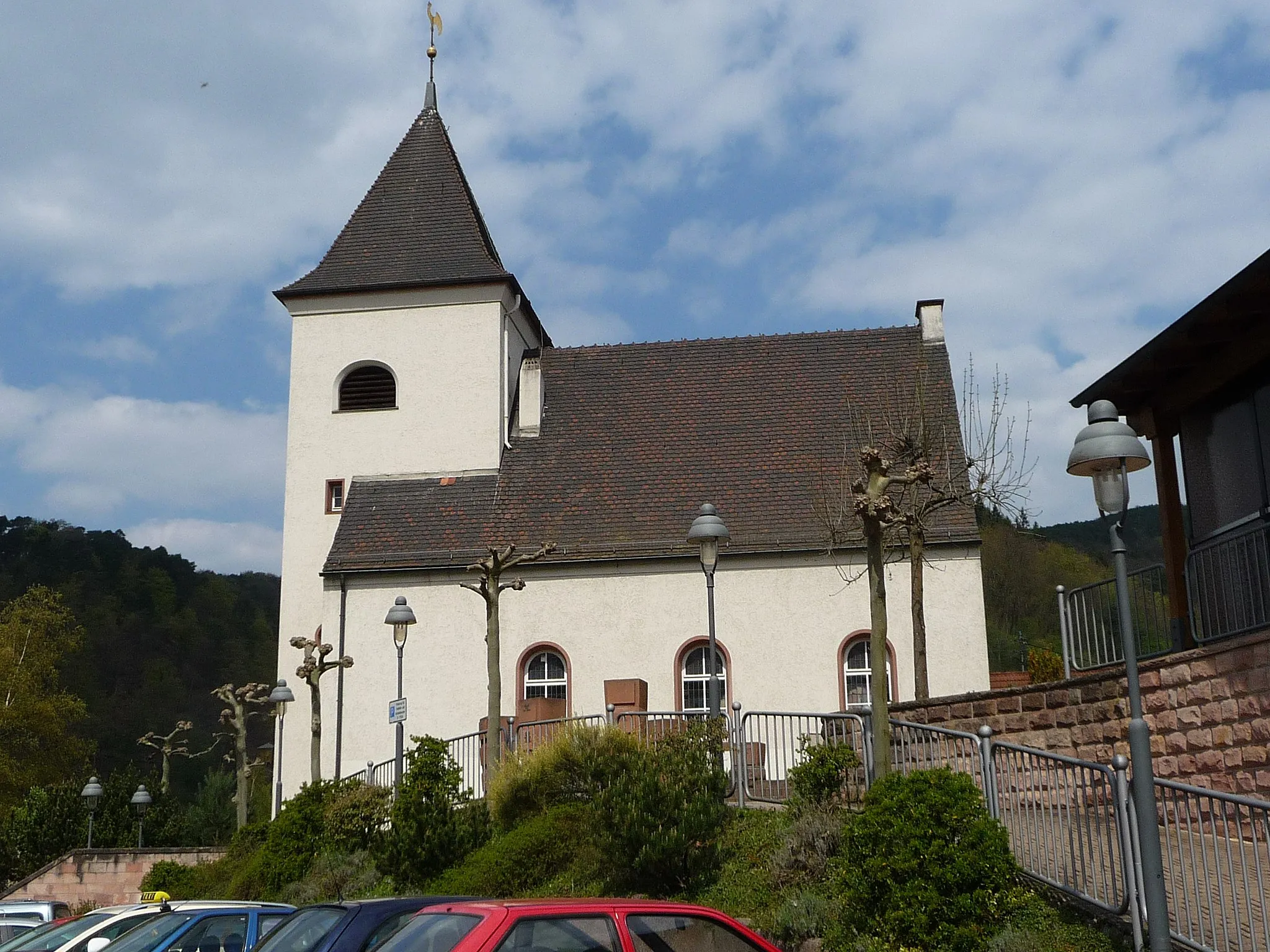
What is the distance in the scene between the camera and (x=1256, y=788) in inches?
458

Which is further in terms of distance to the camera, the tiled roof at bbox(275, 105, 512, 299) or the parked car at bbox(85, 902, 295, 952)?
the tiled roof at bbox(275, 105, 512, 299)

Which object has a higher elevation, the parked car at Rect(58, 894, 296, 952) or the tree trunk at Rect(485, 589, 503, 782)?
the tree trunk at Rect(485, 589, 503, 782)

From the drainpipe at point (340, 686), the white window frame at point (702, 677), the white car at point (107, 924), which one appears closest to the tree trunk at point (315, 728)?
the drainpipe at point (340, 686)

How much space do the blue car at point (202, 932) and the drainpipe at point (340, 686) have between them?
1385 cm

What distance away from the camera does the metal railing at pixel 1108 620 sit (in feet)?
48.5

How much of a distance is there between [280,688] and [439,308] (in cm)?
965

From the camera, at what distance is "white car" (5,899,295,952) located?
10.9 metres

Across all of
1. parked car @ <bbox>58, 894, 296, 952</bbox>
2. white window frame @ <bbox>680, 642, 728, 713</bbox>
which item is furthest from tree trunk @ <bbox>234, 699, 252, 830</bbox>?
parked car @ <bbox>58, 894, 296, 952</bbox>

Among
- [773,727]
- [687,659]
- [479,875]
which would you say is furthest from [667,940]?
[687,659]

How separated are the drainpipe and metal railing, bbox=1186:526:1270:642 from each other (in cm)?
1618

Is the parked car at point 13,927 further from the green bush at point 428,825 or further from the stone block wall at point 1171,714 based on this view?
the stone block wall at point 1171,714

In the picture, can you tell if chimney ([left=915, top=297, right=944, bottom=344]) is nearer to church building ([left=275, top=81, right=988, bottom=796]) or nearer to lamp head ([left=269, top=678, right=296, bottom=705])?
church building ([left=275, top=81, right=988, bottom=796])

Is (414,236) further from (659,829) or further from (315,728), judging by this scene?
(659,829)

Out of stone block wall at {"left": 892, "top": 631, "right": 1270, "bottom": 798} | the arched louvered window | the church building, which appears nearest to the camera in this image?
stone block wall at {"left": 892, "top": 631, "right": 1270, "bottom": 798}
